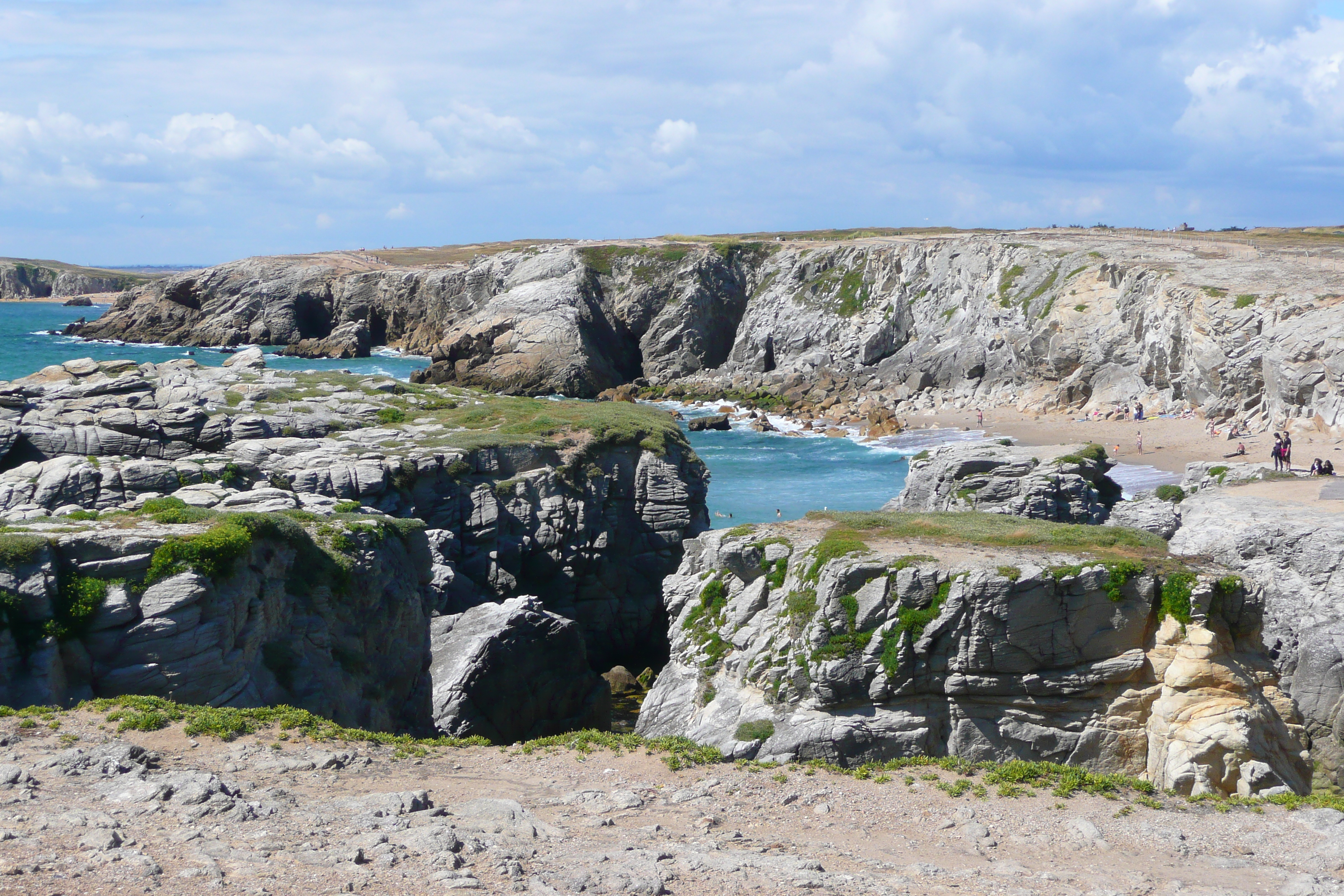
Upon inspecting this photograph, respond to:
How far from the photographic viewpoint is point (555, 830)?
1348cm

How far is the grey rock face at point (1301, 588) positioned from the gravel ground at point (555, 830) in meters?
11.2

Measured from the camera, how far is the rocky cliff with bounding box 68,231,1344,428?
60.9 metres

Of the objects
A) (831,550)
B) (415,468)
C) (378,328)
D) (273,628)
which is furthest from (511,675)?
(378,328)

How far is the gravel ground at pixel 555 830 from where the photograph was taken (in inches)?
451

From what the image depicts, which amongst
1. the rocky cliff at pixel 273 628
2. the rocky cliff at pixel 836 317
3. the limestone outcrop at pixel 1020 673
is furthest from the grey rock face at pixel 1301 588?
the rocky cliff at pixel 836 317

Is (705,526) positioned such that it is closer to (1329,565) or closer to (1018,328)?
(1329,565)

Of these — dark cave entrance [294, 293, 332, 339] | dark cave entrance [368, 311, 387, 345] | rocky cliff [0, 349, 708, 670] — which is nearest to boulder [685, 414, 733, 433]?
rocky cliff [0, 349, 708, 670]

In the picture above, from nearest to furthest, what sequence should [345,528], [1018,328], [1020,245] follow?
[345,528], [1018,328], [1020,245]

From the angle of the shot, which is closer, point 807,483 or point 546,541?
point 546,541

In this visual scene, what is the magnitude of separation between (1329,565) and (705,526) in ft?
76.5

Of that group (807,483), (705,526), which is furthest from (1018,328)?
(705,526)

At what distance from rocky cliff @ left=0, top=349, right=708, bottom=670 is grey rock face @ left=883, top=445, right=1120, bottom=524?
10.2 m

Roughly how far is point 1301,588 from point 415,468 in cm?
2807

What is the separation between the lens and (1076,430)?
6562 centimetres
